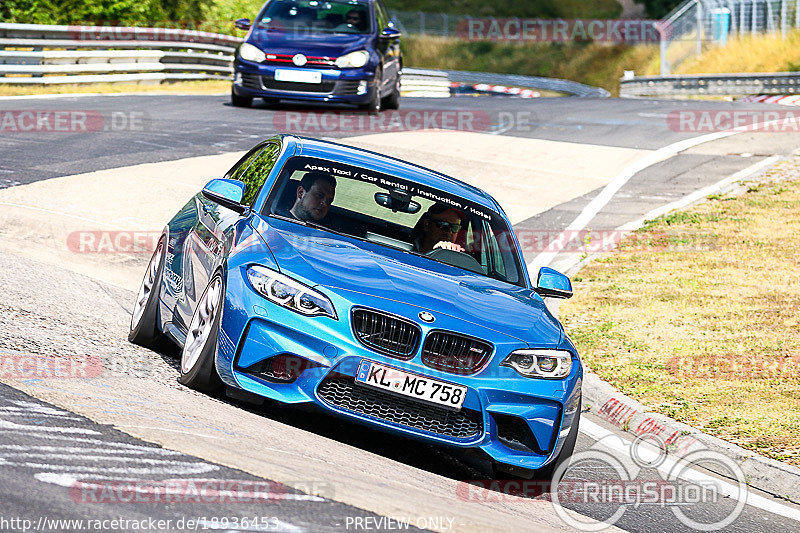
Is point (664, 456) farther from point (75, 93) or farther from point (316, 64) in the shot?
point (75, 93)

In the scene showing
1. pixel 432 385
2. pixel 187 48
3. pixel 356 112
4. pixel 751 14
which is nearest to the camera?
pixel 432 385

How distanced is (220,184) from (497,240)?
1.82m

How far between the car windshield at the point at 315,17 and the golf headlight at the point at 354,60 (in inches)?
29.6

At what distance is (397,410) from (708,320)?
18.5 feet

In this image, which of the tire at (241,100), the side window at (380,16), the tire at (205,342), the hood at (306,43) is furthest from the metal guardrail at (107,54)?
the tire at (205,342)

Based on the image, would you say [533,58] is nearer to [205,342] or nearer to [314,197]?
[314,197]

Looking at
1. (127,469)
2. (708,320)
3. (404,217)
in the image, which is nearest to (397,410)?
(127,469)

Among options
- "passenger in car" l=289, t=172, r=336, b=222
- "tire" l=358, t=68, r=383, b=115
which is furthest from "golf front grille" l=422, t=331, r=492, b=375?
"tire" l=358, t=68, r=383, b=115

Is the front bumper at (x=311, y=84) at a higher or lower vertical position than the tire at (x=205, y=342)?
higher

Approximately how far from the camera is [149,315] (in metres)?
7.54

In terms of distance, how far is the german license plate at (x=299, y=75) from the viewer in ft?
68.7

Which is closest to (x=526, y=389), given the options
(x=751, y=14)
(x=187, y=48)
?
(x=187, y=48)

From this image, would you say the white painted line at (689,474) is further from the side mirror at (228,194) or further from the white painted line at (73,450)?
the white painted line at (73,450)

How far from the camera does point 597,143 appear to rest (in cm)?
2148
